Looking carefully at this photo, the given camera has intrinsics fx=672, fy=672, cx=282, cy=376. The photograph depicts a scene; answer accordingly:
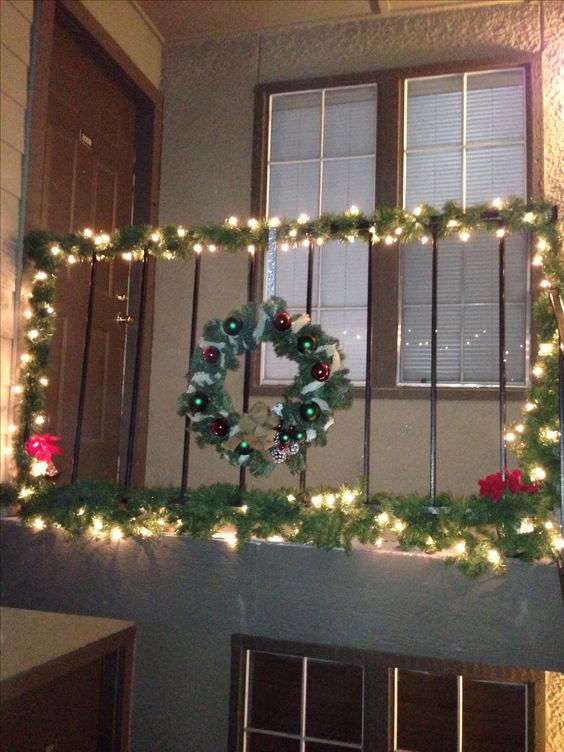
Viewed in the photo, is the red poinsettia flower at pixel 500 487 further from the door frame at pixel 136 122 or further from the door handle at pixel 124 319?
the door handle at pixel 124 319

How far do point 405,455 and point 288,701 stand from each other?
4.88ft

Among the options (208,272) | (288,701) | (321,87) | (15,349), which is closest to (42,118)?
(15,349)

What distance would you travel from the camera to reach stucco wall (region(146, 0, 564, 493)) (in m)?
3.70

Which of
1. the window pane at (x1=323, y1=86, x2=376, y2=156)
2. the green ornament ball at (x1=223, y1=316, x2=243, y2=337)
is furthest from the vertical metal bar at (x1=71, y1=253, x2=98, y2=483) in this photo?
the window pane at (x1=323, y1=86, x2=376, y2=156)

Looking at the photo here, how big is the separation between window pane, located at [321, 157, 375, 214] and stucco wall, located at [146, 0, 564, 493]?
1.64ft

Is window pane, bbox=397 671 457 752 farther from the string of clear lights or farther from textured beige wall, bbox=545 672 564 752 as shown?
the string of clear lights

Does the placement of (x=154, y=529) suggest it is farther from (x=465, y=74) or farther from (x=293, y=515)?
(x=465, y=74)

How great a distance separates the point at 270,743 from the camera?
275 cm

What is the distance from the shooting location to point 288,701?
2754 millimetres

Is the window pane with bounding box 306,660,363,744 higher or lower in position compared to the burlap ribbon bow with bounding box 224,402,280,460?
lower

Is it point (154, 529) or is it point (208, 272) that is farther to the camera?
point (208, 272)

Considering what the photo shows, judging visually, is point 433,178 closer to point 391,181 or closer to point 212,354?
point 391,181

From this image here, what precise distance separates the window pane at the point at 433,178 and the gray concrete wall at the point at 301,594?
7.89 feet

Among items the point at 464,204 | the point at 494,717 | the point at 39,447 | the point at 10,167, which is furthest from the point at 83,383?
the point at 464,204
